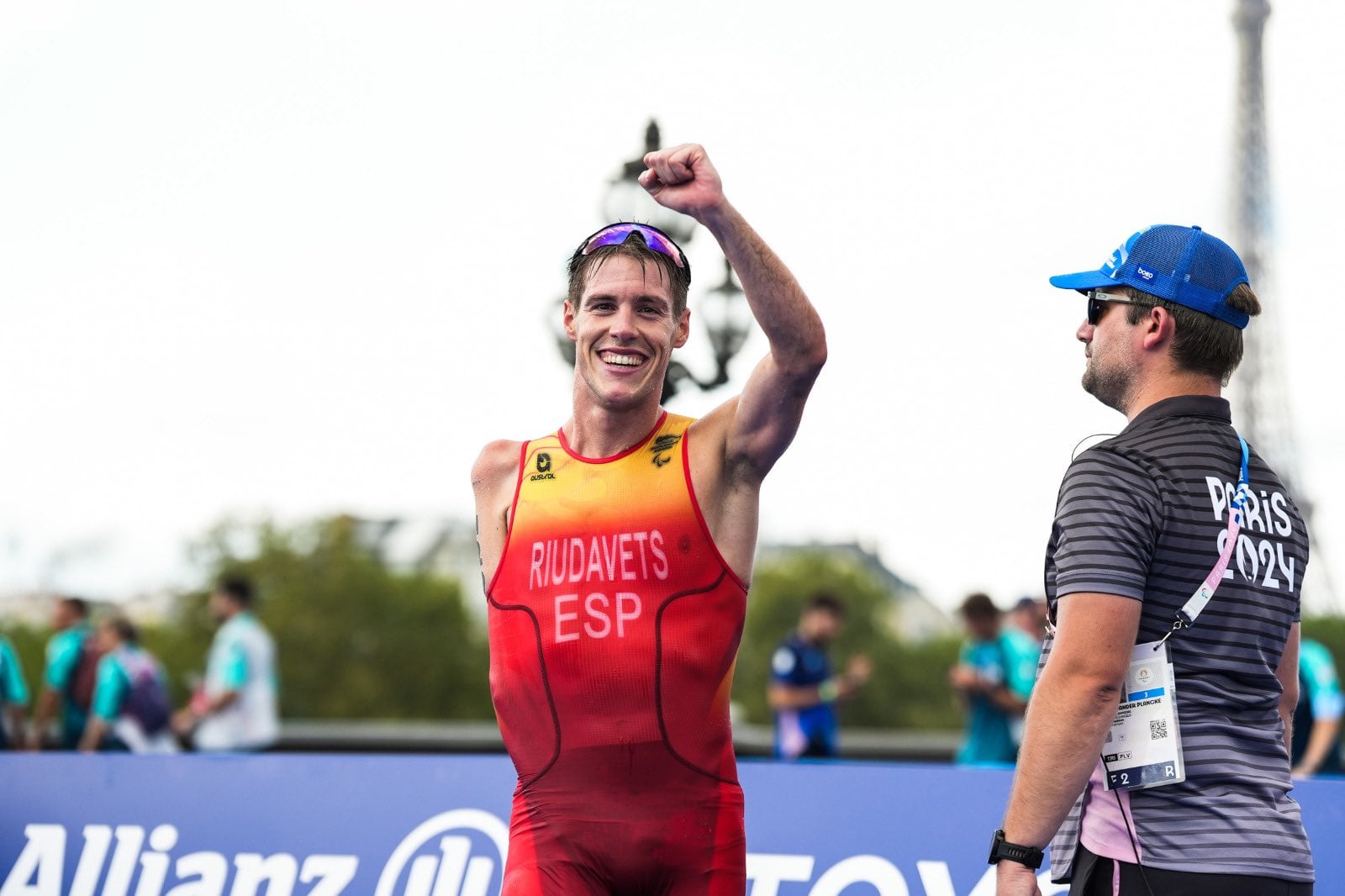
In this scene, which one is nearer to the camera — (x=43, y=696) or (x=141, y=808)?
(x=141, y=808)

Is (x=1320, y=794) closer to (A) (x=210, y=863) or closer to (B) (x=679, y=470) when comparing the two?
(B) (x=679, y=470)

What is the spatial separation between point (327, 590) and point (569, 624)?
66.7 metres

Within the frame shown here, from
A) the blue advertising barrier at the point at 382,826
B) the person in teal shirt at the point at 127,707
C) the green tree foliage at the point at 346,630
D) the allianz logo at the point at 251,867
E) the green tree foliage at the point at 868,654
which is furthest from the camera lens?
the green tree foliage at the point at 868,654

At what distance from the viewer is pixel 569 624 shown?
3.66 metres

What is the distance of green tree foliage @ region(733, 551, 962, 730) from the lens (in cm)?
6850

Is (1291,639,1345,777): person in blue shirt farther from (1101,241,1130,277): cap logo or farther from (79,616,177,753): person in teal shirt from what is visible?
(79,616,177,753): person in teal shirt

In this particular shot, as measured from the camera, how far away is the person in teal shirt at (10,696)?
1252 cm

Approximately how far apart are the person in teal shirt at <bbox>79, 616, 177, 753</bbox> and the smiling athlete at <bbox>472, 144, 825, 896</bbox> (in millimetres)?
9377

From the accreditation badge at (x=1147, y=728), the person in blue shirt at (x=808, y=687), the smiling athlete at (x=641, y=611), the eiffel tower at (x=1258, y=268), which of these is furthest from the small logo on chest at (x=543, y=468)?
the eiffel tower at (x=1258, y=268)

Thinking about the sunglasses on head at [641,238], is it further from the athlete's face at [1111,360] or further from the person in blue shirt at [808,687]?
the person in blue shirt at [808,687]

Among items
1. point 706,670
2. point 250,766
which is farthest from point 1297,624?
point 250,766

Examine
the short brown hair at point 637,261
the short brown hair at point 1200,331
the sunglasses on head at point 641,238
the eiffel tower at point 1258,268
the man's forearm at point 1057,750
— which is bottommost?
the man's forearm at point 1057,750

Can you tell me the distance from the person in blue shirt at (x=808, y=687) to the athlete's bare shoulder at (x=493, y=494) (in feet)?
25.2

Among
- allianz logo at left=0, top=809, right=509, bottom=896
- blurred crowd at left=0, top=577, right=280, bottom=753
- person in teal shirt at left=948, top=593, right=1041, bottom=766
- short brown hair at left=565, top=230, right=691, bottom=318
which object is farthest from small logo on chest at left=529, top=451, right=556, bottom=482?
blurred crowd at left=0, top=577, right=280, bottom=753
